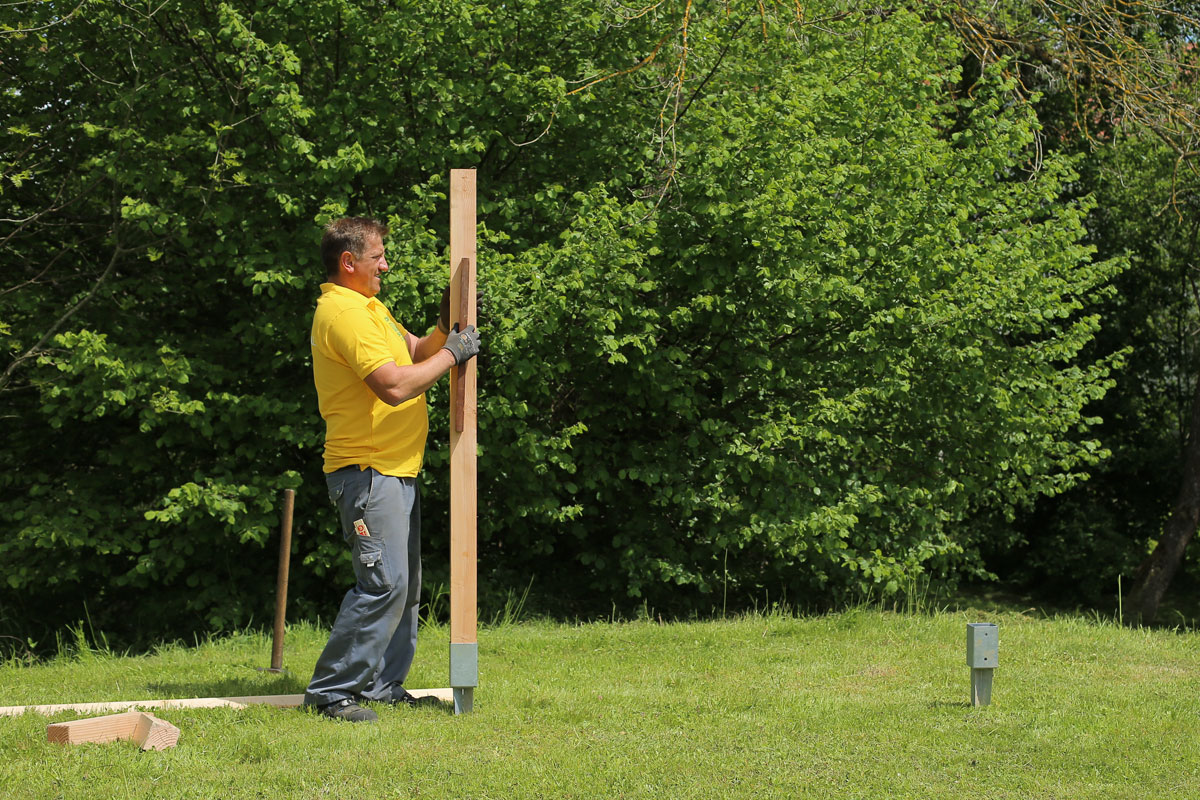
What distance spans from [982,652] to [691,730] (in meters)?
1.29

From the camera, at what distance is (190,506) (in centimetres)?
915

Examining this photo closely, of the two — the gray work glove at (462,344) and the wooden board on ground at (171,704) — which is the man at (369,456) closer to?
the gray work glove at (462,344)

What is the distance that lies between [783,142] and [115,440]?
6727 millimetres

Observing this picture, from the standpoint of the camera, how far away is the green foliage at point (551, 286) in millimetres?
8867

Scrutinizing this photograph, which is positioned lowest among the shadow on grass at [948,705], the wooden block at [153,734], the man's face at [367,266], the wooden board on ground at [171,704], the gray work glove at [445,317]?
the wooden board on ground at [171,704]

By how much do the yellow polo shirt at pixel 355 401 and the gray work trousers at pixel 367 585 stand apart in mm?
87

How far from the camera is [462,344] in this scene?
479 centimetres

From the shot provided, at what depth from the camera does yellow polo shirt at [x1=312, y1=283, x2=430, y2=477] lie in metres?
4.66

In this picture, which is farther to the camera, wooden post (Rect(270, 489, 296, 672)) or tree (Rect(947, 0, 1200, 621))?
tree (Rect(947, 0, 1200, 621))

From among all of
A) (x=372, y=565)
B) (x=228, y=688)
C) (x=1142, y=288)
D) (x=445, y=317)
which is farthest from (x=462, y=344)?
(x=1142, y=288)

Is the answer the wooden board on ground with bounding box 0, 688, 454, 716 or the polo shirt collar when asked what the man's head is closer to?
the polo shirt collar

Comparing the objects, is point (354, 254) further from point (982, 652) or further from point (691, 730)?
point (982, 652)

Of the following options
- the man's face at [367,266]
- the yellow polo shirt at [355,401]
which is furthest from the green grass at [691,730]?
the man's face at [367,266]

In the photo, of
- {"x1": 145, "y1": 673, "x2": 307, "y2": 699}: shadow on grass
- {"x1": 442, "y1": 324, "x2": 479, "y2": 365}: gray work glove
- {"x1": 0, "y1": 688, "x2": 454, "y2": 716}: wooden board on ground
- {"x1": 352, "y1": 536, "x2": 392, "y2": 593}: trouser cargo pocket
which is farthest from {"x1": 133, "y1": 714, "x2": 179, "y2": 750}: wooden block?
{"x1": 442, "y1": 324, "x2": 479, "y2": 365}: gray work glove
